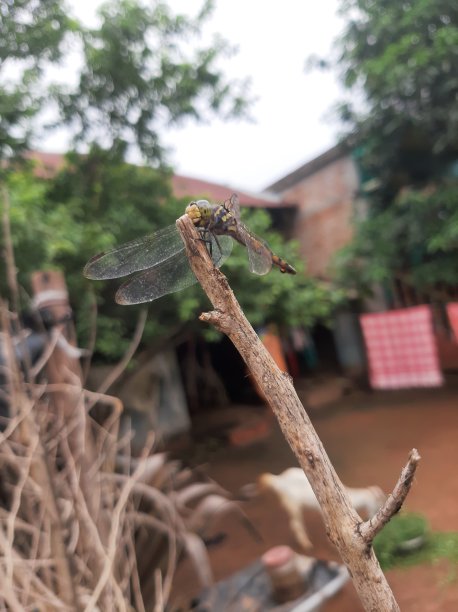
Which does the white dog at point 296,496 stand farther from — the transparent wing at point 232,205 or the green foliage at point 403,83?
the green foliage at point 403,83

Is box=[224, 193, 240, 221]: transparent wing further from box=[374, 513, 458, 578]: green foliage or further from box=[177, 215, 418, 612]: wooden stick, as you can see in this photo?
box=[374, 513, 458, 578]: green foliage

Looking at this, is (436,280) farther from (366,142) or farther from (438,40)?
(438,40)

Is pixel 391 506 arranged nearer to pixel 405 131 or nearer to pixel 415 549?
pixel 415 549

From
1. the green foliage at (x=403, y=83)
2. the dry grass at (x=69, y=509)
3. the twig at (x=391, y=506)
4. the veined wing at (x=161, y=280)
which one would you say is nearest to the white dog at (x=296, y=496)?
the dry grass at (x=69, y=509)

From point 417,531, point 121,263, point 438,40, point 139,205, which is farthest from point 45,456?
point 438,40

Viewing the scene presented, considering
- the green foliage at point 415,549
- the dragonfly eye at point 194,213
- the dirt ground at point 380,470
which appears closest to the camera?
the dragonfly eye at point 194,213

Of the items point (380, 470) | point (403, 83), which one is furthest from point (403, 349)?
point (403, 83)
